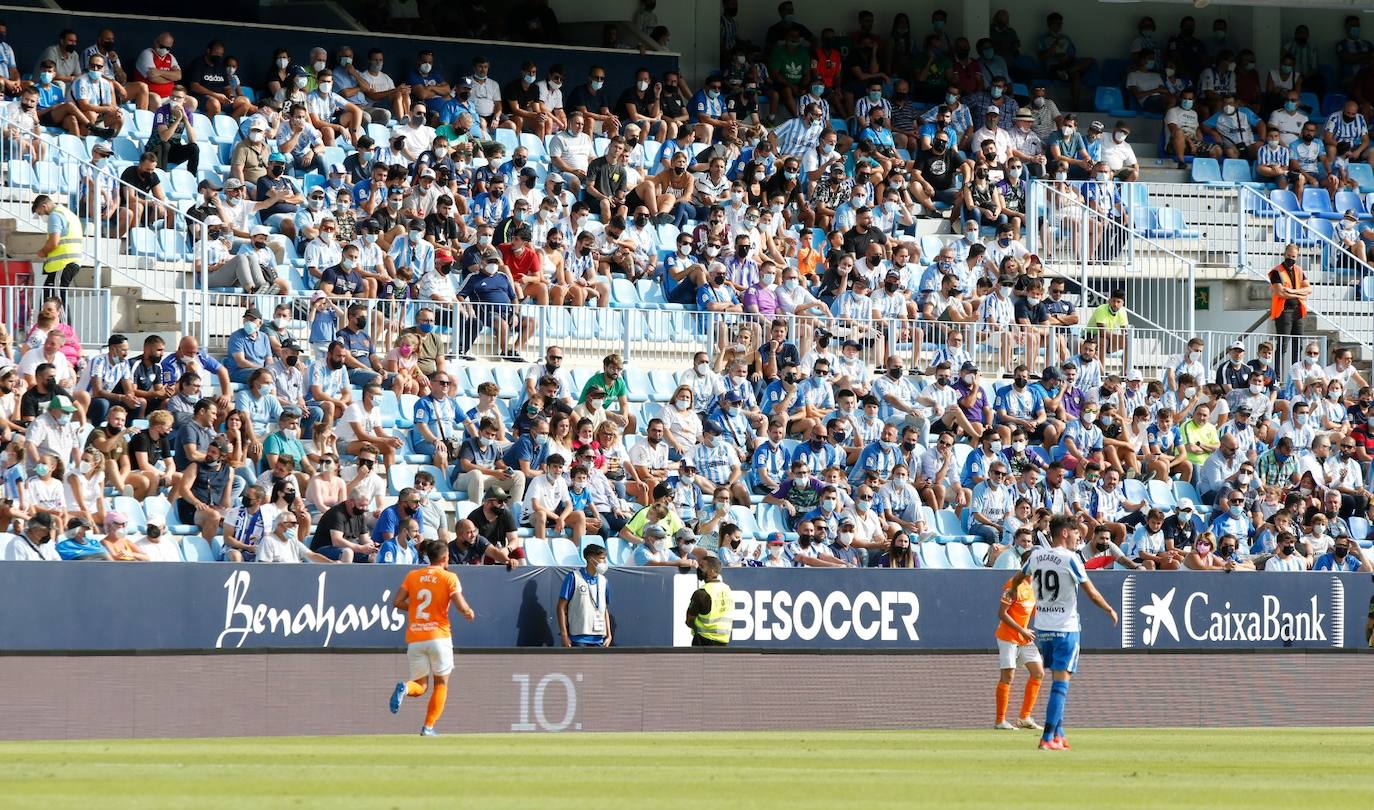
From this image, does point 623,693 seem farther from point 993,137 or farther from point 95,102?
point 993,137

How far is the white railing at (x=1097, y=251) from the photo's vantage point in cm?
2994

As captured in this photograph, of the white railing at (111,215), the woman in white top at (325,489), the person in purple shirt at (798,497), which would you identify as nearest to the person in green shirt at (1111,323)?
the person in purple shirt at (798,497)

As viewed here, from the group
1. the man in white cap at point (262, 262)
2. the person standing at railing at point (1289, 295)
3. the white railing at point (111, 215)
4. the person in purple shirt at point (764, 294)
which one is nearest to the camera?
the man in white cap at point (262, 262)

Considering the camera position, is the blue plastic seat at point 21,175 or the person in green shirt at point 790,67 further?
the person in green shirt at point 790,67

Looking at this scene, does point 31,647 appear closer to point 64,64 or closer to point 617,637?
point 617,637

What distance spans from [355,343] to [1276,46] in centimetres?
1916

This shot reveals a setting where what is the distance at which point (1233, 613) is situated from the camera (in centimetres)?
2384

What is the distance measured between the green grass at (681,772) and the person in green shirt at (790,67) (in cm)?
1510

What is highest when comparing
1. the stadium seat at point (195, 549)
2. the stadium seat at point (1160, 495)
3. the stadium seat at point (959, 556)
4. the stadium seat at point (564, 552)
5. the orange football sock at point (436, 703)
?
the stadium seat at point (1160, 495)

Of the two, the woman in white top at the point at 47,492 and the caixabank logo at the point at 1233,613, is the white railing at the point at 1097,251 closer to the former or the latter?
the caixabank logo at the point at 1233,613

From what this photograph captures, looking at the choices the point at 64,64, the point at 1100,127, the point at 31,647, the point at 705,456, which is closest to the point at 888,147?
the point at 1100,127

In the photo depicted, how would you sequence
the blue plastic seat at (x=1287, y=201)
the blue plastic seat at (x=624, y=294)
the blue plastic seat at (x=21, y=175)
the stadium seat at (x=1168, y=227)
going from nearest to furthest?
1. the blue plastic seat at (x=21, y=175)
2. the blue plastic seat at (x=624, y=294)
3. the stadium seat at (x=1168, y=227)
4. the blue plastic seat at (x=1287, y=201)

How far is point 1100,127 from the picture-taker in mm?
31625

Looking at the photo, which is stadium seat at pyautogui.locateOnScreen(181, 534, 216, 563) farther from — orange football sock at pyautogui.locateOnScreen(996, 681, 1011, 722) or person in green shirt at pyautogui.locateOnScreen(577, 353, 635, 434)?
orange football sock at pyautogui.locateOnScreen(996, 681, 1011, 722)
